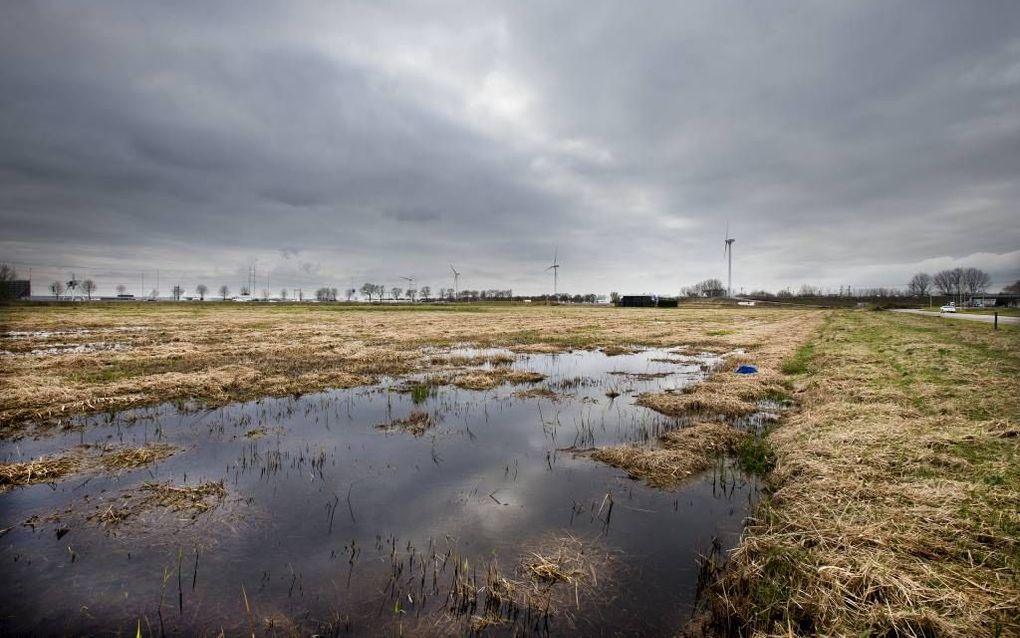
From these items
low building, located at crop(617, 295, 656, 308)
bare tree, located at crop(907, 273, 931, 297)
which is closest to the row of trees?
bare tree, located at crop(907, 273, 931, 297)

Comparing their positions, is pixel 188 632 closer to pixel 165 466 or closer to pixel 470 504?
pixel 470 504

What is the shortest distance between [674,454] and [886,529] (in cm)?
389

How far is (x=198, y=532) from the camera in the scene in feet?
22.0

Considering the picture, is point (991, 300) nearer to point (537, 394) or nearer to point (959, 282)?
point (959, 282)

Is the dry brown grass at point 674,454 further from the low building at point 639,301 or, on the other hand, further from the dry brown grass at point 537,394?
the low building at point 639,301

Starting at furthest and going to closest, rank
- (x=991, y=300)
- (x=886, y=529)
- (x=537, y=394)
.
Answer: (x=991, y=300)
(x=537, y=394)
(x=886, y=529)

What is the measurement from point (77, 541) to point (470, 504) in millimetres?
5789

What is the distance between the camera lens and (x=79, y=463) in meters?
9.25

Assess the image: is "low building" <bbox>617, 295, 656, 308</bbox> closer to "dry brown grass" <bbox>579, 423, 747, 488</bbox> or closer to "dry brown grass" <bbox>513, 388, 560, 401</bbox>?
"dry brown grass" <bbox>513, 388, 560, 401</bbox>

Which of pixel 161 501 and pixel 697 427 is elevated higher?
pixel 697 427

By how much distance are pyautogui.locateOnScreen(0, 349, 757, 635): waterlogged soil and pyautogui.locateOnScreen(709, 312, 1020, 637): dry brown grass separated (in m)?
0.76

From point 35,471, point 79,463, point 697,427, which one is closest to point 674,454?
point 697,427

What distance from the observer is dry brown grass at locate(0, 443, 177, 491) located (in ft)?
27.4

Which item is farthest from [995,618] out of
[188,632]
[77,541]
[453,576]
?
[77,541]
